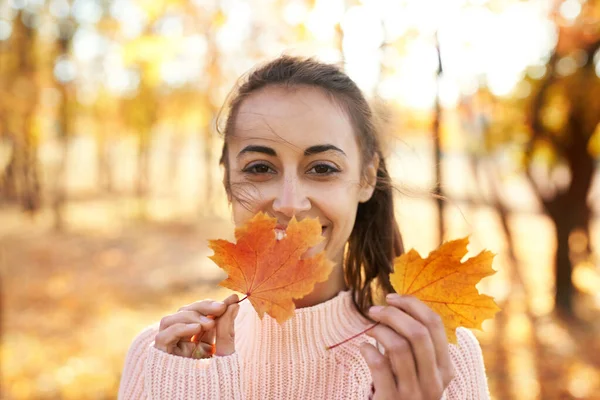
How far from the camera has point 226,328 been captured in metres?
1.36

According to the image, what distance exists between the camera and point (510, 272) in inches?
360

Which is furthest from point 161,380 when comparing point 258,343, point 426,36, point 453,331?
point 426,36

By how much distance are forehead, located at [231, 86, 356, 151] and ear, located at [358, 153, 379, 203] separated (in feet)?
0.59

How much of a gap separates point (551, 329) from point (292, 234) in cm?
695

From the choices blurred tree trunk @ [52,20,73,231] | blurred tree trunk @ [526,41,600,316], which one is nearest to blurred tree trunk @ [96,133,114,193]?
blurred tree trunk @ [52,20,73,231]

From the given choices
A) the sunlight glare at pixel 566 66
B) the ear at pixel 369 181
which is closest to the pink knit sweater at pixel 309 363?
the ear at pixel 369 181

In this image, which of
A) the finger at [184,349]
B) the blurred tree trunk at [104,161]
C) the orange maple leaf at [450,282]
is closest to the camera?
the orange maple leaf at [450,282]

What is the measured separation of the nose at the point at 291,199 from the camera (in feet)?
4.88

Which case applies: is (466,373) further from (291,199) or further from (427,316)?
(291,199)

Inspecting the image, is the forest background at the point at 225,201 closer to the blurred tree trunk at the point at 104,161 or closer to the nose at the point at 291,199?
the nose at the point at 291,199

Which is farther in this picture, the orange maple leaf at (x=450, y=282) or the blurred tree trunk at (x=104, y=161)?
the blurred tree trunk at (x=104, y=161)

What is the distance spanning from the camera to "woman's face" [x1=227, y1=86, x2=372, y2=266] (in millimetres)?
1543

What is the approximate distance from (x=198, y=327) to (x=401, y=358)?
538 mm

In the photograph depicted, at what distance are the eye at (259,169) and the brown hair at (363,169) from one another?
0.23 metres
